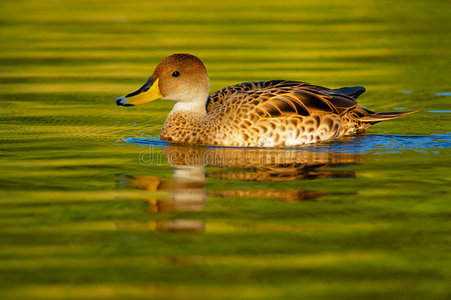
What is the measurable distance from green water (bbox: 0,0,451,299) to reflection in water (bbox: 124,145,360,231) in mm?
19

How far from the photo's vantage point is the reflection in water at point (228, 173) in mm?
7016

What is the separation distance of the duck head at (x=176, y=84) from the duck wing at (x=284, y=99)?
0.97 feet

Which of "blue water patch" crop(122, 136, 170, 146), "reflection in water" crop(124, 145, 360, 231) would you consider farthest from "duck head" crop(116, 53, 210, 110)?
"reflection in water" crop(124, 145, 360, 231)

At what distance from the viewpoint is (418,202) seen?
6.98 m

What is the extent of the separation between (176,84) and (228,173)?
2.07 metres

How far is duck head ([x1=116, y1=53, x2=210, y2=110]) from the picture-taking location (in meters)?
9.81

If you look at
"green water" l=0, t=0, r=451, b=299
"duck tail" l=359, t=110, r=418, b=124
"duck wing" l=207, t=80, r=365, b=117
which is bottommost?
"green water" l=0, t=0, r=451, b=299

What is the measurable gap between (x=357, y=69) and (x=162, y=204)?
9.12 m

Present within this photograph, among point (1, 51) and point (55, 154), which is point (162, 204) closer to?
point (55, 154)

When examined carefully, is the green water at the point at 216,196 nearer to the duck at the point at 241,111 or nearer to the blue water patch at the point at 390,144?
the blue water patch at the point at 390,144

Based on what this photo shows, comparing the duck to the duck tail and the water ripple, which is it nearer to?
the duck tail

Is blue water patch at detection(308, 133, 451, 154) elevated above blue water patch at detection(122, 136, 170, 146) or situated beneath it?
situated beneath

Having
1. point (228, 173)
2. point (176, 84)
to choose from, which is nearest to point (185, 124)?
point (176, 84)

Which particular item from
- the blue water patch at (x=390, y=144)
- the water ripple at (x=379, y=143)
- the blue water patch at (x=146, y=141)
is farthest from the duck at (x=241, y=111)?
the blue water patch at (x=390, y=144)
